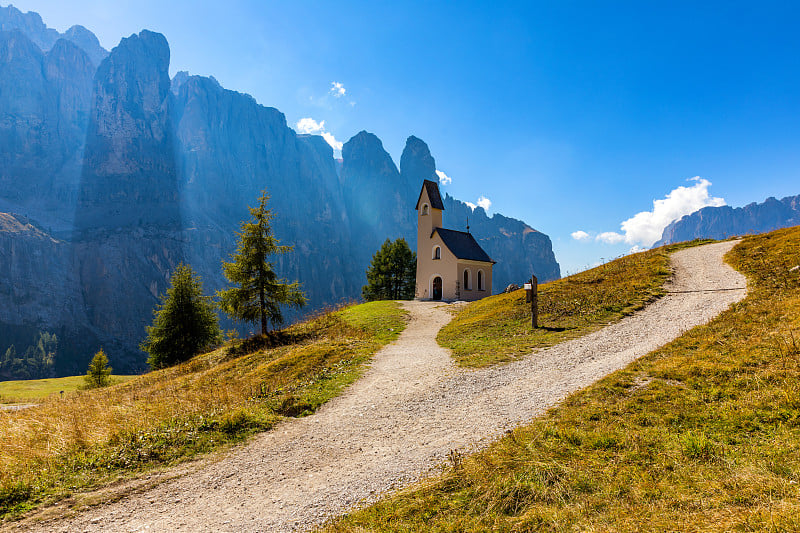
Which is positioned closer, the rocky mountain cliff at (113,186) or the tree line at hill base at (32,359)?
the tree line at hill base at (32,359)

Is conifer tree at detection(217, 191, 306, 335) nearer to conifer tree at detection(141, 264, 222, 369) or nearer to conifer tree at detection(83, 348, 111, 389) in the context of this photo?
conifer tree at detection(141, 264, 222, 369)

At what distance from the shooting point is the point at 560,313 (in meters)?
16.6

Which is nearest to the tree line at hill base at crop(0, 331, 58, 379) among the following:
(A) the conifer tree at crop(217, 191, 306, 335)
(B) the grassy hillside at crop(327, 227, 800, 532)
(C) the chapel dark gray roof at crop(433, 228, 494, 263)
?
(A) the conifer tree at crop(217, 191, 306, 335)

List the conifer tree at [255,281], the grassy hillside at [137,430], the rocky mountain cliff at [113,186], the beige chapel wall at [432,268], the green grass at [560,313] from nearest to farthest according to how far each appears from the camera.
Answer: the grassy hillside at [137,430], the green grass at [560,313], the conifer tree at [255,281], the beige chapel wall at [432,268], the rocky mountain cliff at [113,186]

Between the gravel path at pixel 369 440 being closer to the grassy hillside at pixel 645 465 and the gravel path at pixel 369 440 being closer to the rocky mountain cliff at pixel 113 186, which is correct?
the grassy hillside at pixel 645 465

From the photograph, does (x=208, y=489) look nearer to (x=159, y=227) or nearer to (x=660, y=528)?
(x=660, y=528)

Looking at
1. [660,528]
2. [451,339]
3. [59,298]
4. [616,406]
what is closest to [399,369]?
[451,339]

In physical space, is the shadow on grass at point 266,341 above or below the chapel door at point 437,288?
below

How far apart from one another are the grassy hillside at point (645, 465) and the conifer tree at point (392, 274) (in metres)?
43.9

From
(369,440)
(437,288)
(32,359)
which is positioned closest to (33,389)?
(369,440)

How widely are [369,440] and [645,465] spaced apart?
4109mm

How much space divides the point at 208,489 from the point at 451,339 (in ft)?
40.5

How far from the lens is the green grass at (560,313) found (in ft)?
42.3

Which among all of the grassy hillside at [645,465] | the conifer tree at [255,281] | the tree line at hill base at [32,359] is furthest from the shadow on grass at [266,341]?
the tree line at hill base at [32,359]
